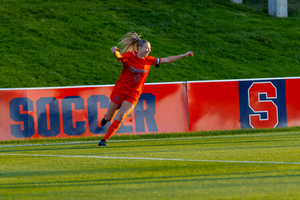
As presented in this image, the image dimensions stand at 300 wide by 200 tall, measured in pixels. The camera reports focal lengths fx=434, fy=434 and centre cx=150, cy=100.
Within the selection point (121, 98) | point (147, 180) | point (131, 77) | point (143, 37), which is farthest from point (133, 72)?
point (143, 37)

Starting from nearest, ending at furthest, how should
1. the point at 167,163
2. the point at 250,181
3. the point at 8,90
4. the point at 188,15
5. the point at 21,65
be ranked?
the point at 250,181 → the point at 167,163 → the point at 8,90 → the point at 21,65 → the point at 188,15

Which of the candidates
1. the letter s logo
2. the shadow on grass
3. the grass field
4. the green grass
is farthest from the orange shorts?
the green grass

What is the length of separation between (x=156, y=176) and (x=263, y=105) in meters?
8.75

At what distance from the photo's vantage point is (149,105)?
40.0 ft

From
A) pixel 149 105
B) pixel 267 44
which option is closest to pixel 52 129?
pixel 149 105

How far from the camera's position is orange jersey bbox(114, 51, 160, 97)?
8203 mm

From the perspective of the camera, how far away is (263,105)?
12805 mm

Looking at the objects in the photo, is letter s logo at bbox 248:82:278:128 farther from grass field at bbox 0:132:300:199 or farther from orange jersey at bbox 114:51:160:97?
grass field at bbox 0:132:300:199

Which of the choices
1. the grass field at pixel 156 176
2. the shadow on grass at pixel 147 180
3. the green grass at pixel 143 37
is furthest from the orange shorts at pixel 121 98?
the green grass at pixel 143 37

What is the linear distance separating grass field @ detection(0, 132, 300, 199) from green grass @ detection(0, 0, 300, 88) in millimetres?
12402

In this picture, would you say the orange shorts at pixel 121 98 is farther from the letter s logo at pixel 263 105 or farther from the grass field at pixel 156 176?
the letter s logo at pixel 263 105

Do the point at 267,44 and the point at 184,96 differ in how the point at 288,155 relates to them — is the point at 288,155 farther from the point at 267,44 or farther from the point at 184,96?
the point at 267,44

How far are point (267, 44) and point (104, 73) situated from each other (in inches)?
419

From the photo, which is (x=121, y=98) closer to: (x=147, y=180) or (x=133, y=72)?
(x=133, y=72)
